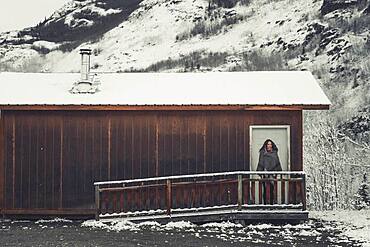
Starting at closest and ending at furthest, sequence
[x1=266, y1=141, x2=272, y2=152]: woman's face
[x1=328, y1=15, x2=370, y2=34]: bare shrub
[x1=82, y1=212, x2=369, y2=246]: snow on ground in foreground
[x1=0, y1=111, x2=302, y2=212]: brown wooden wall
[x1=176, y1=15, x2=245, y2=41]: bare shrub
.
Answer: [x1=82, y1=212, x2=369, y2=246]: snow on ground in foreground
[x1=266, y1=141, x2=272, y2=152]: woman's face
[x1=0, y1=111, x2=302, y2=212]: brown wooden wall
[x1=328, y1=15, x2=370, y2=34]: bare shrub
[x1=176, y1=15, x2=245, y2=41]: bare shrub

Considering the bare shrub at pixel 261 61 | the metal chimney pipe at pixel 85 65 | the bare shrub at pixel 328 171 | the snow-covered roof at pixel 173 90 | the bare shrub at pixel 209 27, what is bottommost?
the bare shrub at pixel 328 171

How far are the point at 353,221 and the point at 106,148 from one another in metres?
5.66

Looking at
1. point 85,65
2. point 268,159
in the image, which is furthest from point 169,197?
point 85,65

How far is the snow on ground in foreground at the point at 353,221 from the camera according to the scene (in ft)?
38.6

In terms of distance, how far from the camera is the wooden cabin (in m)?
14.1

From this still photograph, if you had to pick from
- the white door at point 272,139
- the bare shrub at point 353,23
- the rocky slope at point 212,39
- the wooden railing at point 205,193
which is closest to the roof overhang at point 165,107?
the white door at point 272,139

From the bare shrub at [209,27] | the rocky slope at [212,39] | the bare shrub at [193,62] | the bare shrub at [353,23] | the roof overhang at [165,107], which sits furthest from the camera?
the bare shrub at [209,27]

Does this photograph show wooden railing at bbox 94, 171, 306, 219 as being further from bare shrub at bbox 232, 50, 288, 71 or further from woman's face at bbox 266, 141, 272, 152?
bare shrub at bbox 232, 50, 288, 71

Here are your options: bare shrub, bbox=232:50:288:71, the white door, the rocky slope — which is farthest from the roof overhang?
bare shrub, bbox=232:50:288:71

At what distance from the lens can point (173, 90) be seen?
15016 millimetres

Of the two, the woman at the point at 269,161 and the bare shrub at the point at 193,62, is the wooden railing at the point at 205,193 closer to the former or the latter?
the woman at the point at 269,161

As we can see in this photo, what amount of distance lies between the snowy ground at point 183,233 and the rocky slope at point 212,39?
161 feet

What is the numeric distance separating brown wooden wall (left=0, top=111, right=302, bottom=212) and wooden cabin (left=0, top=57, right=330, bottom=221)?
22mm

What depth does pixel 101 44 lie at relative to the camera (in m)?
132
